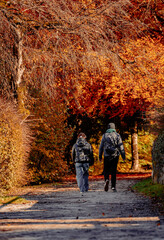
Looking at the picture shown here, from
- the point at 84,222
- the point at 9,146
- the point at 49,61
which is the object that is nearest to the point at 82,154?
the point at 9,146

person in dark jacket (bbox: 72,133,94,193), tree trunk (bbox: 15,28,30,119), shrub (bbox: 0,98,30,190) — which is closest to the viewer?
shrub (bbox: 0,98,30,190)

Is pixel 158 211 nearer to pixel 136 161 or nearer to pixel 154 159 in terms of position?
pixel 154 159

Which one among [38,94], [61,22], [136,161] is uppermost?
[61,22]

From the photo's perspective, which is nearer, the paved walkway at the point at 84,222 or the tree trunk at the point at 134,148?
the paved walkway at the point at 84,222

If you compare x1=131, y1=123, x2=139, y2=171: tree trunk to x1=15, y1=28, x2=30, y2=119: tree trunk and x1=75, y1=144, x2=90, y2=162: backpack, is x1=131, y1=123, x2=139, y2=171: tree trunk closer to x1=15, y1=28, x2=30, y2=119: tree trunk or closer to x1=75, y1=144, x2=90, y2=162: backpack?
x1=15, y1=28, x2=30, y2=119: tree trunk

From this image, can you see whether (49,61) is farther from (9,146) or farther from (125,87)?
(125,87)

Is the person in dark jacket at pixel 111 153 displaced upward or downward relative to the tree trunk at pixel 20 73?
downward

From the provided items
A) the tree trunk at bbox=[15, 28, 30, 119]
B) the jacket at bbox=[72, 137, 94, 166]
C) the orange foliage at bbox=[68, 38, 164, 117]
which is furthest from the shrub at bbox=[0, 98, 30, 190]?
the orange foliage at bbox=[68, 38, 164, 117]

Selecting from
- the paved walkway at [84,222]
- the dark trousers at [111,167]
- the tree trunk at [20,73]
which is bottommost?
the paved walkway at [84,222]

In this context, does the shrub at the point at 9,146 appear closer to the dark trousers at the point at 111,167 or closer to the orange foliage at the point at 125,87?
the dark trousers at the point at 111,167

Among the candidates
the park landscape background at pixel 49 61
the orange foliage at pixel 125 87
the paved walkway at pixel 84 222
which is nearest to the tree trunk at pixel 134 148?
the orange foliage at pixel 125 87

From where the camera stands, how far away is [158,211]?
26.4 feet

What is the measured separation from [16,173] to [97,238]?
354 inches

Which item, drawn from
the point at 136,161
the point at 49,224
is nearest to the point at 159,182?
the point at 49,224
